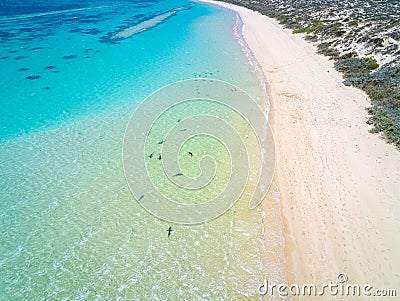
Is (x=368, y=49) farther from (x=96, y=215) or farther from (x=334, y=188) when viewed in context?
(x=96, y=215)

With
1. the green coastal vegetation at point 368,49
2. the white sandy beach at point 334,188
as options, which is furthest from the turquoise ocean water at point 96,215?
the green coastal vegetation at point 368,49

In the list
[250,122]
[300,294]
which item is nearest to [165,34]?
[250,122]

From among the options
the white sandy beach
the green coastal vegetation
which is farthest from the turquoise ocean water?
the green coastal vegetation

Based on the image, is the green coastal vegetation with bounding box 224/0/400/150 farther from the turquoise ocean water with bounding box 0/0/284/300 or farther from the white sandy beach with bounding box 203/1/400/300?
the turquoise ocean water with bounding box 0/0/284/300

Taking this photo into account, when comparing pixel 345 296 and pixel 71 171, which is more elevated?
pixel 345 296

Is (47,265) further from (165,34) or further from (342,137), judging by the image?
(165,34)

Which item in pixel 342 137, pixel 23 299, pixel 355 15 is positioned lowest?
pixel 23 299
